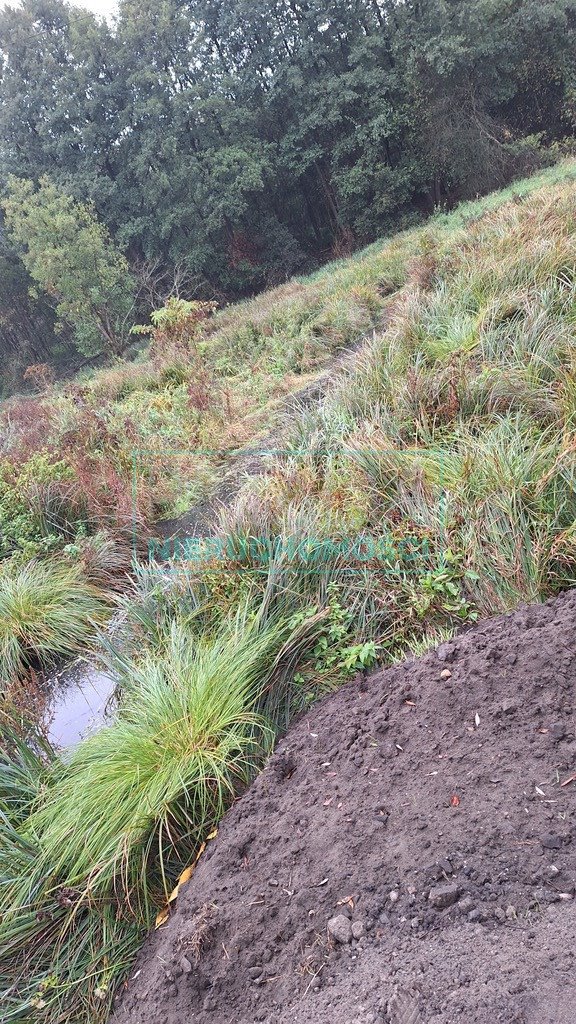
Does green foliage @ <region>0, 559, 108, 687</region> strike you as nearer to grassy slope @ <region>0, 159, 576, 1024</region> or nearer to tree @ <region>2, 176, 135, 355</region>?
grassy slope @ <region>0, 159, 576, 1024</region>

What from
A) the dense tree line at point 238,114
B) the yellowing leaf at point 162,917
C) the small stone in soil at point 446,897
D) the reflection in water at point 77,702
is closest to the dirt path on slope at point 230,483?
the reflection in water at point 77,702

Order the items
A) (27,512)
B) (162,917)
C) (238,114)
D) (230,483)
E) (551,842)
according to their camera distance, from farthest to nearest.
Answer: (238,114)
(27,512)
(230,483)
(162,917)
(551,842)

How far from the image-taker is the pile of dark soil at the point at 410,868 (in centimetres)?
148

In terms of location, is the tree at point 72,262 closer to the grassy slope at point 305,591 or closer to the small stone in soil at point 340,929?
the grassy slope at point 305,591

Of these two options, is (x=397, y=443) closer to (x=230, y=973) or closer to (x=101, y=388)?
(x=230, y=973)

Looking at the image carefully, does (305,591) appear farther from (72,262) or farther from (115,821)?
(72,262)

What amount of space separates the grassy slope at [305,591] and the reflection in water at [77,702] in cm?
38

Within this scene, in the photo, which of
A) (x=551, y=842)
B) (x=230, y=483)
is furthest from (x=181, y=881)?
(x=230, y=483)

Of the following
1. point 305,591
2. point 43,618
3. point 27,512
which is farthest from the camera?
point 27,512

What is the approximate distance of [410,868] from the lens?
71.6 inches

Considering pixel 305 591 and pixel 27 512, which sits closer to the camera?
pixel 305 591

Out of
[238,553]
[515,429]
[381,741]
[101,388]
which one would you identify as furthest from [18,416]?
[381,741]

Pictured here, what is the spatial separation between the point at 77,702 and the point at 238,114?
25942mm

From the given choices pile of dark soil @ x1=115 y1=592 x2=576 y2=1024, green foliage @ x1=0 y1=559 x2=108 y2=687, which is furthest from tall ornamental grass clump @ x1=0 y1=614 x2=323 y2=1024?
green foliage @ x1=0 y1=559 x2=108 y2=687
